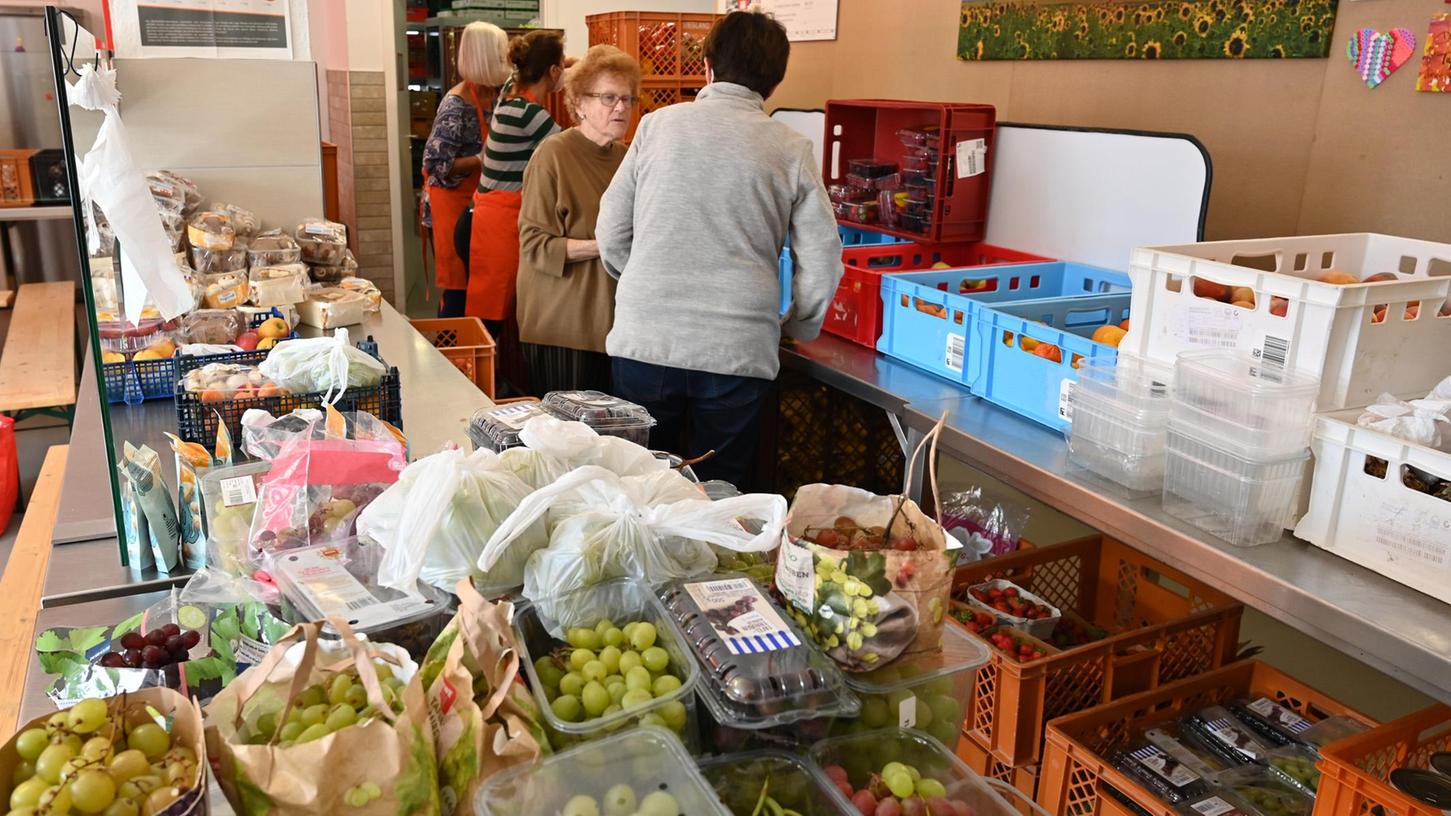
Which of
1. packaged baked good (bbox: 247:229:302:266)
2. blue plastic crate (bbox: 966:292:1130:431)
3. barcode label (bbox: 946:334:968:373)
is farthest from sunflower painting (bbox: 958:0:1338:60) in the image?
packaged baked good (bbox: 247:229:302:266)

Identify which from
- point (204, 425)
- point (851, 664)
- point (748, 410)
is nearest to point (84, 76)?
point (204, 425)

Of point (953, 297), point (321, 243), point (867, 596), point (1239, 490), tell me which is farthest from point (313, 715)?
point (321, 243)

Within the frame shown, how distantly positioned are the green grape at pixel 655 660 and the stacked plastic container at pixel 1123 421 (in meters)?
1.37

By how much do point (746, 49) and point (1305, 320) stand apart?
137 centimetres

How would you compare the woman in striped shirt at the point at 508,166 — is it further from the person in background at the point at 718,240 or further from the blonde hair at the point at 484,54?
the person in background at the point at 718,240

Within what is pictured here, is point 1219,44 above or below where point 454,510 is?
above

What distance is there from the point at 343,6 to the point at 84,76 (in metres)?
4.32

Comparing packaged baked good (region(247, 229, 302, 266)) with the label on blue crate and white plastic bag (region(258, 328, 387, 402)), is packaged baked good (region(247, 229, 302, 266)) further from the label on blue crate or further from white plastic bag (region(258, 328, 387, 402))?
the label on blue crate

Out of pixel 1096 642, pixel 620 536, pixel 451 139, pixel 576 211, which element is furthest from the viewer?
pixel 451 139

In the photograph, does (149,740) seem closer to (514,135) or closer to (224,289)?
(224,289)

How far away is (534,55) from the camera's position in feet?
12.7

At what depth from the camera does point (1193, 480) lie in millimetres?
2027

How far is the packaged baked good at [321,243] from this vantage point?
338cm

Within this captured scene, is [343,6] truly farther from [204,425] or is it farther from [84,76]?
[204,425]
